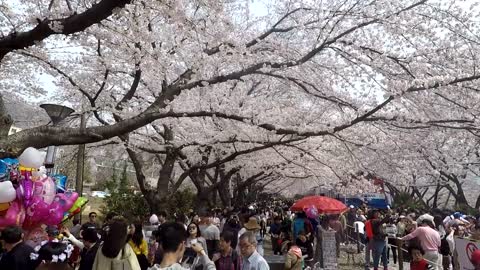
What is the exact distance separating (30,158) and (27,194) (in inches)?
18.8

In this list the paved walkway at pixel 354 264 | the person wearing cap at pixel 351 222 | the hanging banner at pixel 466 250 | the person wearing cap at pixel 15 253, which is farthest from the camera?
the person wearing cap at pixel 351 222

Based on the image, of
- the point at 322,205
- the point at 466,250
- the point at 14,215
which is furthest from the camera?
the point at 322,205

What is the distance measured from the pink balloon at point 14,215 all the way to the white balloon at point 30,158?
48 cm

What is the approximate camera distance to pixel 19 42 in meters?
4.74

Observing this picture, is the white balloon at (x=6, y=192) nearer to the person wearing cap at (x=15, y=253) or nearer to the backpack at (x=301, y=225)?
the person wearing cap at (x=15, y=253)

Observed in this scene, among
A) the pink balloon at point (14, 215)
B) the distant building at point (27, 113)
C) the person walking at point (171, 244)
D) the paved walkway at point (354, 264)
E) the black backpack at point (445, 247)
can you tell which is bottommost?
the paved walkway at point (354, 264)

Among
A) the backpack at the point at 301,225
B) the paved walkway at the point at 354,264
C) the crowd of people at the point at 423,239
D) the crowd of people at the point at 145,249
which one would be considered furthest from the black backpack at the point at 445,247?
the backpack at the point at 301,225

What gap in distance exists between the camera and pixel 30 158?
17.7ft

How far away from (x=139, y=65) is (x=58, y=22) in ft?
9.75

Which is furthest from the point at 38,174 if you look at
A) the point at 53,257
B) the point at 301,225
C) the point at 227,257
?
the point at 301,225

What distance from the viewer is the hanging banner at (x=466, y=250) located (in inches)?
250

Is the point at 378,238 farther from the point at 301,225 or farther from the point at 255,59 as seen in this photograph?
the point at 255,59

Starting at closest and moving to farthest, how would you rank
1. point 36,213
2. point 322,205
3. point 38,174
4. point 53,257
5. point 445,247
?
point 53,257, point 36,213, point 38,174, point 445,247, point 322,205

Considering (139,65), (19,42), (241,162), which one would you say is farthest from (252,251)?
(241,162)
